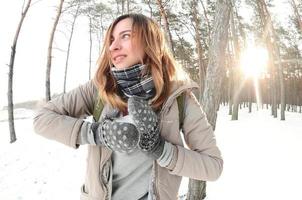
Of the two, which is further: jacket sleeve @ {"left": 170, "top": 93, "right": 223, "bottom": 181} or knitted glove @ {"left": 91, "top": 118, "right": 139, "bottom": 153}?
jacket sleeve @ {"left": 170, "top": 93, "right": 223, "bottom": 181}

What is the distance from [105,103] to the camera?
190 centimetres

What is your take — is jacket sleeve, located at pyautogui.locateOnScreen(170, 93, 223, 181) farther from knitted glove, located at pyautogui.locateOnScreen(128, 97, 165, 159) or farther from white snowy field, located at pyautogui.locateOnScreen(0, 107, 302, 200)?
white snowy field, located at pyautogui.locateOnScreen(0, 107, 302, 200)

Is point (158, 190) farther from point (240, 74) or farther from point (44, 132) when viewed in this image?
point (240, 74)

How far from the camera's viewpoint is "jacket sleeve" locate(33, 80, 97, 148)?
1810 mm

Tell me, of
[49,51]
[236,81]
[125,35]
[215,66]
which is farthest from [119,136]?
[236,81]

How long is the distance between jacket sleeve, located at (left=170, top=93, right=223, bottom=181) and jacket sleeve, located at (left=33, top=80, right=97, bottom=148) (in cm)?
57

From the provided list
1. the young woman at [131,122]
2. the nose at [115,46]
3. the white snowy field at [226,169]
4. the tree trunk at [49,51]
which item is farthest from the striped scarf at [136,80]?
the tree trunk at [49,51]

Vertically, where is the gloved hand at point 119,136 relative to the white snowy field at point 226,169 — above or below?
above

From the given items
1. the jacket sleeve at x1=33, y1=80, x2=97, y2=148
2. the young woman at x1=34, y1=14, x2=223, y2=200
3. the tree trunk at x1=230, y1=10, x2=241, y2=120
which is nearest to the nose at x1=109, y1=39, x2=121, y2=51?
the young woman at x1=34, y1=14, x2=223, y2=200

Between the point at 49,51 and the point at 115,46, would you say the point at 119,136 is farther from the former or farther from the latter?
the point at 49,51

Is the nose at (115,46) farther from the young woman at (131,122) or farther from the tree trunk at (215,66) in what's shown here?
the tree trunk at (215,66)

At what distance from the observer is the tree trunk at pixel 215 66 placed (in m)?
5.29

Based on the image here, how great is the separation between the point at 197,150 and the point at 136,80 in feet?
1.65

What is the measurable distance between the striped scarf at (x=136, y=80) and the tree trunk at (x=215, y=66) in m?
3.70
